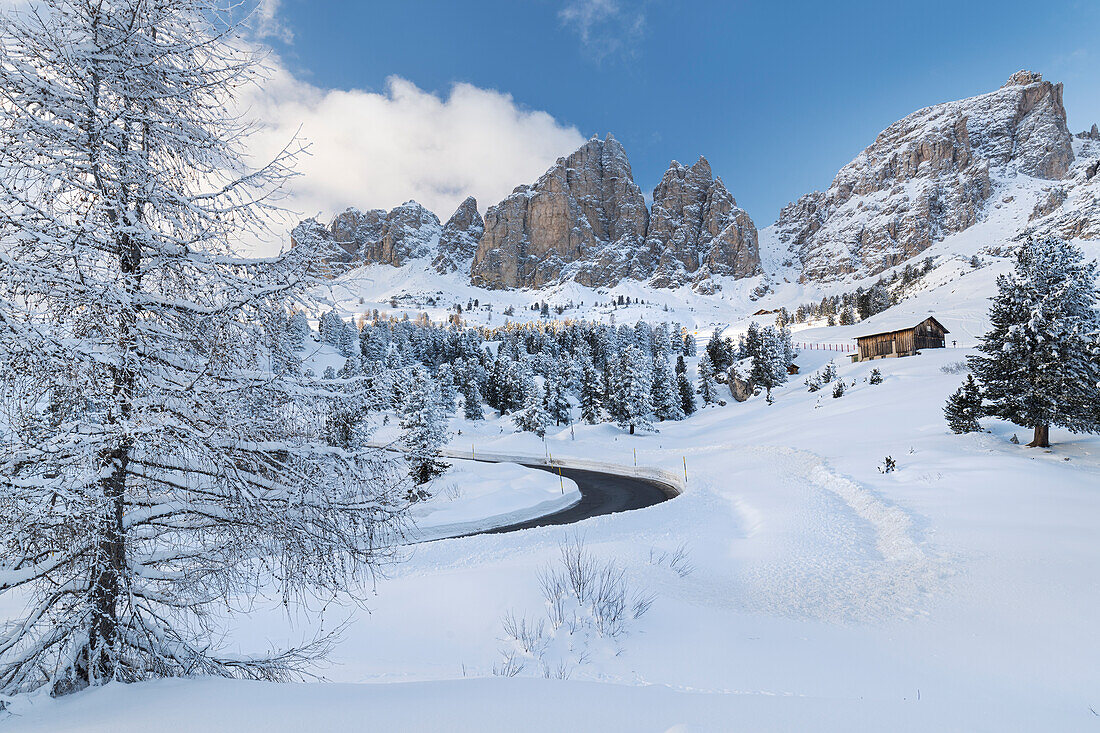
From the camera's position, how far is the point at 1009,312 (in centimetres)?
1775

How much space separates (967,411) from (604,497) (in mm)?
15624

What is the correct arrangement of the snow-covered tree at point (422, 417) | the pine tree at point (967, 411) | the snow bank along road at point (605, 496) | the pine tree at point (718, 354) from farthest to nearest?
the pine tree at point (718, 354)
the snow-covered tree at point (422, 417)
the snow bank along road at point (605, 496)
the pine tree at point (967, 411)

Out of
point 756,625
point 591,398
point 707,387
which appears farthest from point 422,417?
point 707,387

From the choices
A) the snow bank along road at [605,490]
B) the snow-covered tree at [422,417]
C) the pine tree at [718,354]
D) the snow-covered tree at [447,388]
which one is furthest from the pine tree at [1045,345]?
the pine tree at [718,354]

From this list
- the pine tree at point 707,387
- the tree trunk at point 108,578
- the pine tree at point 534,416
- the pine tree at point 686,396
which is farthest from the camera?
the pine tree at point 707,387

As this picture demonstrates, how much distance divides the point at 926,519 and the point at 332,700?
44.6 ft

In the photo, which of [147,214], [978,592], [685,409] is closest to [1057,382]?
[978,592]

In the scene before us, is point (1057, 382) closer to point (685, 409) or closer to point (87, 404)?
point (87, 404)

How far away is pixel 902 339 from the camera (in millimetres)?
52031

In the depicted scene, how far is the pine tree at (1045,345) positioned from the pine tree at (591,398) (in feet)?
107

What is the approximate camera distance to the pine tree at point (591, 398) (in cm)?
4941

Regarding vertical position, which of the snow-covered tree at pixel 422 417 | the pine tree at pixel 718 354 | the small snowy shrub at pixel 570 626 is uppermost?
the pine tree at pixel 718 354

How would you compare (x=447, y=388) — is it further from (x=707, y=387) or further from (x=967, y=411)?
(x=967, y=411)

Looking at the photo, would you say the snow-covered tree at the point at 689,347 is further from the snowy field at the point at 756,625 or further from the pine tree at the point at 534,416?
the snowy field at the point at 756,625
